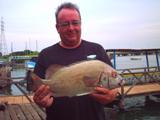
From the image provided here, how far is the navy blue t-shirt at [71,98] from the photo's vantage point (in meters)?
3.23

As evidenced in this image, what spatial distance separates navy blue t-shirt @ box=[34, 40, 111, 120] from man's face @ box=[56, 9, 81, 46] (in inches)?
4.9

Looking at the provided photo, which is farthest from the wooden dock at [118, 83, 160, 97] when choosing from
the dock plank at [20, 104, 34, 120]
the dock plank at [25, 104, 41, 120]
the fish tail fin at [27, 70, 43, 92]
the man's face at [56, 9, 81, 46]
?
the fish tail fin at [27, 70, 43, 92]

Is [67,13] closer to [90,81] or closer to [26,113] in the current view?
[90,81]

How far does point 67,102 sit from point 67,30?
74 cm

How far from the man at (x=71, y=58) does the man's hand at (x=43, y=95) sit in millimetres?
48

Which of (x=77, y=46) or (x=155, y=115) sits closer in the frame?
(x=77, y=46)

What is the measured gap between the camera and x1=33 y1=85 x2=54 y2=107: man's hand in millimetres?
2950

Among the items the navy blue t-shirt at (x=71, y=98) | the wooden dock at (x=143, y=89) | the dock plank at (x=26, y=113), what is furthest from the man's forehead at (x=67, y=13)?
the wooden dock at (x=143, y=89)

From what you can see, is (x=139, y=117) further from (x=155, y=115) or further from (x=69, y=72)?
(x=69, y=72)

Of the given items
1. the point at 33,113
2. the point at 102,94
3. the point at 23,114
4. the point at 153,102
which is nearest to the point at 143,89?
the point at 153,102

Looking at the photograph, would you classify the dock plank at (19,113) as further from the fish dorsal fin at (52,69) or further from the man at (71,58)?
the fish dorsal fin at (52,69)

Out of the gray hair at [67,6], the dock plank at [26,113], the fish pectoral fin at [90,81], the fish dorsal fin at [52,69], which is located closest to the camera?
the fish pectoral fin at [90,81]

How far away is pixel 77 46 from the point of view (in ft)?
11.0

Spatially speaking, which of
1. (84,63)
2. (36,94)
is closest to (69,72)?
(84,63)
